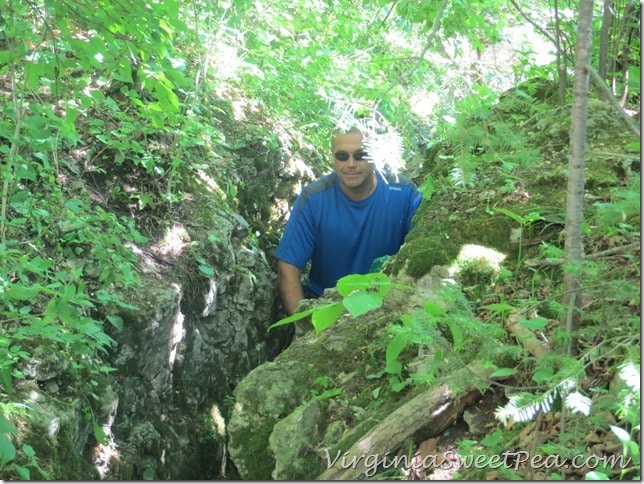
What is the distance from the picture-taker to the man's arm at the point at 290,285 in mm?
5258

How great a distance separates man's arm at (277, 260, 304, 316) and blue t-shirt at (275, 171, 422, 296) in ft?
0.22

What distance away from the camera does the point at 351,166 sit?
482 centimetres

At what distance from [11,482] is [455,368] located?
75.8 inches

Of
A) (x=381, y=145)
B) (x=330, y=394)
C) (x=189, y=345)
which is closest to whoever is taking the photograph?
(x=381, y=145)

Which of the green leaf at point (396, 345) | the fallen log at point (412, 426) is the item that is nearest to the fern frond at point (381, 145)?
the green leaf at point (396, 345)

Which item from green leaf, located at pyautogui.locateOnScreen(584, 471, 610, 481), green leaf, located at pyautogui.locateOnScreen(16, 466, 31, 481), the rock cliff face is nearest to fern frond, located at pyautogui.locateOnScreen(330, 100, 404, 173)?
green leaf, located at pyautogui.locateOnScreen(584, 471, 610, 481)

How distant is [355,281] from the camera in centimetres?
168

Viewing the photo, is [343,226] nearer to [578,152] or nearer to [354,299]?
[578,152]

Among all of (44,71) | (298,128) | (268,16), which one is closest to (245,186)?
(298,128)

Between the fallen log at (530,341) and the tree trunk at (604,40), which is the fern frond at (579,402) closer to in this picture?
the fallen log at (530,341)

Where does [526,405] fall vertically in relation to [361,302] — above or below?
below

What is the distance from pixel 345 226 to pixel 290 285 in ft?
2.34

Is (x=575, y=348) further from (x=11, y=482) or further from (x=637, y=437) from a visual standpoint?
(x=11, y=482)

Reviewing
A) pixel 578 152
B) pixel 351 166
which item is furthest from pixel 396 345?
pixel 351 166
